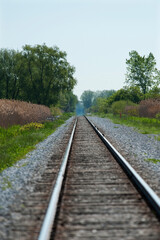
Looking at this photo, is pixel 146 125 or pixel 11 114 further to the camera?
pixel 146 125

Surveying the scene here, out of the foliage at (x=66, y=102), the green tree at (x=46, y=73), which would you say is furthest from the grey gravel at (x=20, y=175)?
the foliage at (x=66, y=102)

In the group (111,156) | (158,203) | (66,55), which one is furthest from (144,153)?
(66,55)

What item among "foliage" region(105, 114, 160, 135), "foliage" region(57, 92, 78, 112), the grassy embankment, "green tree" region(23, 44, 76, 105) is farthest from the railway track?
"foliage" region(57, 92, 78, 112)

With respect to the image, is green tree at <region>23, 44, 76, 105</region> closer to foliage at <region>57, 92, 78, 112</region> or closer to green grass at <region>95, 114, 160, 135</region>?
foliage at <region>57, 92, 78, 112</region>

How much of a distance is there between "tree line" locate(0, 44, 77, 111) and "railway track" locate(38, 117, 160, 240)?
144 ft

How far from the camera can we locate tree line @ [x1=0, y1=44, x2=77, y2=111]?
1884 inches

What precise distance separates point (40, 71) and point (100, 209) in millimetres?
46436

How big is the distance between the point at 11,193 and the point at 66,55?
46.0m

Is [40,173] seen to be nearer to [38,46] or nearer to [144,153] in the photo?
[144,153]

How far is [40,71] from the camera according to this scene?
1906 inches

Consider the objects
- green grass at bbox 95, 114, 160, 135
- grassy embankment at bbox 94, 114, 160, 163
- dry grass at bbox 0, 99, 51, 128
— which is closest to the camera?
dry grass at bbox 0, 99, 51, 128

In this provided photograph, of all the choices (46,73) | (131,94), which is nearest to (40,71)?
(46,73)

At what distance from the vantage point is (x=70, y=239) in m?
3.05

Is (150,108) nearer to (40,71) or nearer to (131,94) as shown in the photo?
(40,71)
